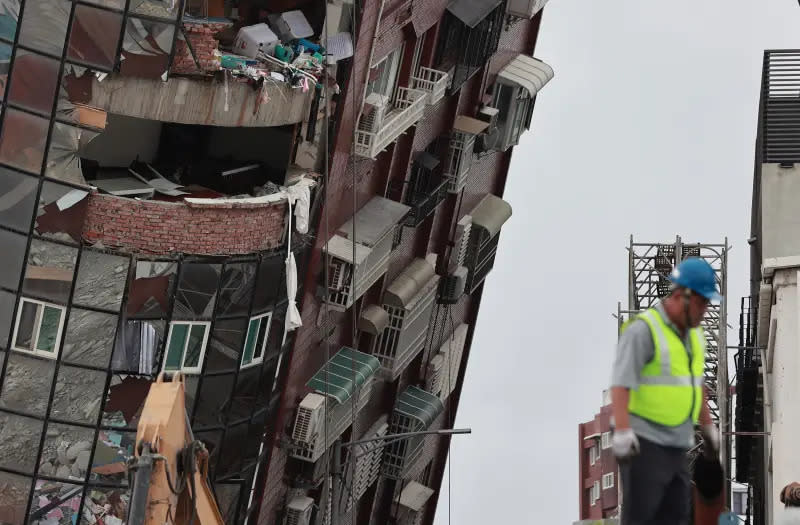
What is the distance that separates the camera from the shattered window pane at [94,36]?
32.7 meters

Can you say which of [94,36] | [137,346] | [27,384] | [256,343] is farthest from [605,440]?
[94,36]

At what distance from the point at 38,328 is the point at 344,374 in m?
8.70

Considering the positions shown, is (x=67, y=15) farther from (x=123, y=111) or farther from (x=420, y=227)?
(x=420, y=227)

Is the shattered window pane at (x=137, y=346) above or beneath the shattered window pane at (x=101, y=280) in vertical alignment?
beneath

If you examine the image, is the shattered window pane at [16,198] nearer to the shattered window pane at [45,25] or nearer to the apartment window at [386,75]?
the shattered window pane at [45,25]

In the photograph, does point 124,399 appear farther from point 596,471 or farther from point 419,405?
point 596,471

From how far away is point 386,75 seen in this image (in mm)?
40125

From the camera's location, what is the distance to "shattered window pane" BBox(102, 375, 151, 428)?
1393 inches

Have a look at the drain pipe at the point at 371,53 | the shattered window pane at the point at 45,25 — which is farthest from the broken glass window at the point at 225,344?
the shattered window pane at the point at 45,25

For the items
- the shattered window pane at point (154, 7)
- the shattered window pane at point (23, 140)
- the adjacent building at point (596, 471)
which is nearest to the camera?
the shattered window pane at point (154, 7)

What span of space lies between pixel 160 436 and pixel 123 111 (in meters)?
11.2

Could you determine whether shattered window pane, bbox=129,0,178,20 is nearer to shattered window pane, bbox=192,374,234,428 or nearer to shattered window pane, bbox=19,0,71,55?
shattered window pane, bbox=19,0,71,55

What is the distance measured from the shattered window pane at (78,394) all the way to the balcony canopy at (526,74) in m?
16.6

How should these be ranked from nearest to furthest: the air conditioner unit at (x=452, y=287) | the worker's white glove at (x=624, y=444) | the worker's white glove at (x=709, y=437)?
the worker's white glove at (x=624, y=444)
the worker's white glove at (x=709, y=437)
the air conditioner unit at (x=452, y=287)
